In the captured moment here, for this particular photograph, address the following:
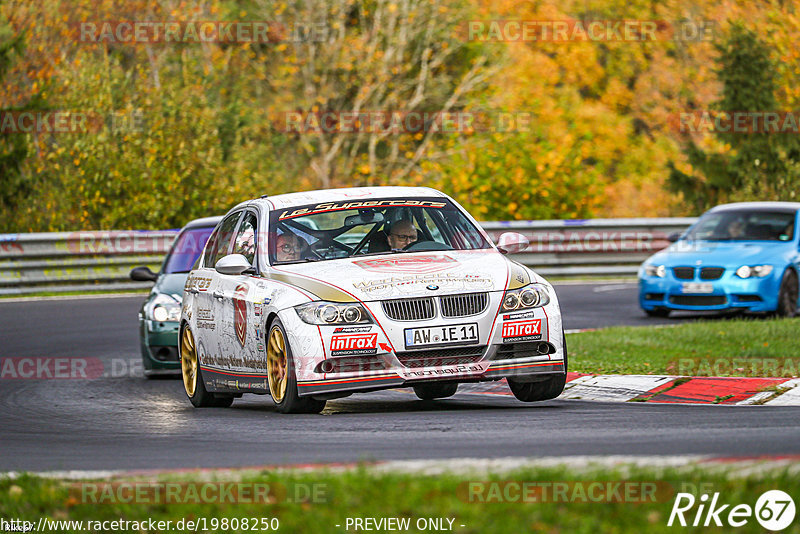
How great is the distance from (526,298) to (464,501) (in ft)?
14.6

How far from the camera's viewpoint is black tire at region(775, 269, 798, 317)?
19.1 metres

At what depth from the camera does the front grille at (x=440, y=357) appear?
10.0 m

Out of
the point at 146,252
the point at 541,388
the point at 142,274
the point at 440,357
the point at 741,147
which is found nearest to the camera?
the point at 440,357

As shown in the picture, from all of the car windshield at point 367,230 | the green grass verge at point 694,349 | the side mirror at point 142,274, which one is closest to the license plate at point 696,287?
the green grass verge at point 694,349

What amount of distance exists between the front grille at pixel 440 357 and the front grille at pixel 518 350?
0.50 feet

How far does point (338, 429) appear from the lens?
940 centimetres

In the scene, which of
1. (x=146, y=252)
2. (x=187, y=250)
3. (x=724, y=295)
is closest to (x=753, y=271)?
(x=724, y=295)

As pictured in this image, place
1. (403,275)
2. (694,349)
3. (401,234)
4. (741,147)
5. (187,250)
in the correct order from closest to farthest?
(403,275) → (401,234) → (694,349) → (187,250) → (741,147)

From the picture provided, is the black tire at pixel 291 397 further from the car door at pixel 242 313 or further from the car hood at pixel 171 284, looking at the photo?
the car hood at pixel 171 284

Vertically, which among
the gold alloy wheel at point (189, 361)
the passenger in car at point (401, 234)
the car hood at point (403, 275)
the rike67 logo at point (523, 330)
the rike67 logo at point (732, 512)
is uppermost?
the passenger in car at point (401, 234)

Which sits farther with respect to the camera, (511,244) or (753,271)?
(753,271)

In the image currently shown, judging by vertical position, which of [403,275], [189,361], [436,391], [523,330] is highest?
[403,275]

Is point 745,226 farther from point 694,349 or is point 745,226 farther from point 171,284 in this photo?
point 171,284

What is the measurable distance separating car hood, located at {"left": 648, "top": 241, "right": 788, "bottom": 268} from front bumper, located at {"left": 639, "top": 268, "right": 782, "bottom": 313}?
23 centimetres
